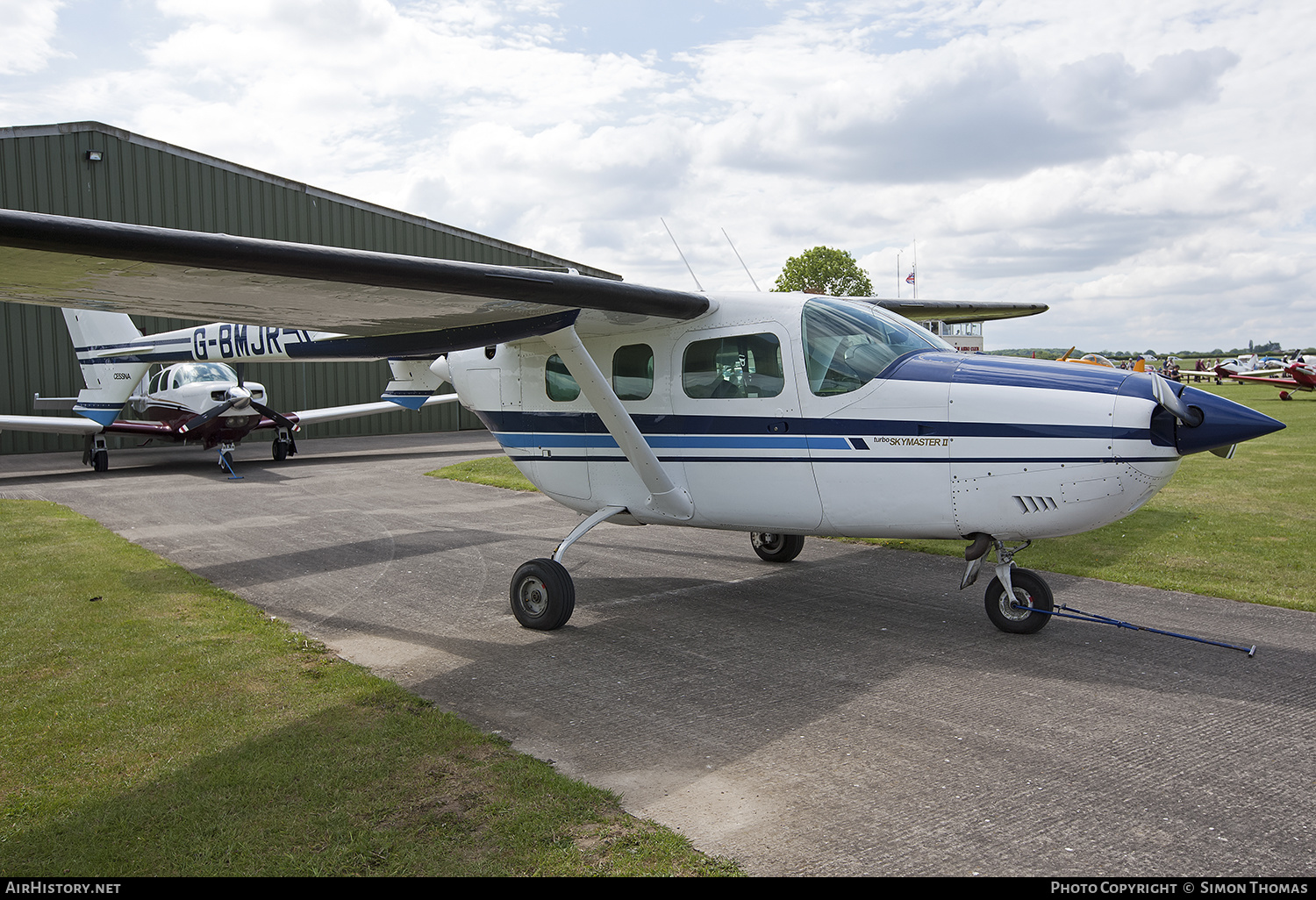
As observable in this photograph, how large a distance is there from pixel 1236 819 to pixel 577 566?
20.2 ft

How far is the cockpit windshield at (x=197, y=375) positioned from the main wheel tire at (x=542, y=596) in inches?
601

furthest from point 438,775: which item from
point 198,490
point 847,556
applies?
point 198,490

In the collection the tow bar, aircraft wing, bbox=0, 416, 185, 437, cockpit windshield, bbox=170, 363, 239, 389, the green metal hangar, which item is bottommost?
the tow bar

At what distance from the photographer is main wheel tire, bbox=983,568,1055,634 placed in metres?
6.01

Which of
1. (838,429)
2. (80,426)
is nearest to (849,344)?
(838,429)

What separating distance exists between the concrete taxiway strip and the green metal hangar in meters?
16.4

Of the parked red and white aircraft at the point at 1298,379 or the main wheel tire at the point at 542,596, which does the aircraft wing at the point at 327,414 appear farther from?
the parked red and white aircraft at the point at 1298,379

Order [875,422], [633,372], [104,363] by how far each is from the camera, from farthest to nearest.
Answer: [104,363]
[633,372]
[875,422]

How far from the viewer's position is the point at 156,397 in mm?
19453

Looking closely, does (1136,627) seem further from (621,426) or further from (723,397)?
(621,426)

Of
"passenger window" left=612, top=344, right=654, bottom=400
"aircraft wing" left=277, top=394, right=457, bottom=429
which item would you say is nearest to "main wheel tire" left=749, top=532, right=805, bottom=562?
"passenger window" left=612, top=344, right=654, bottom=400

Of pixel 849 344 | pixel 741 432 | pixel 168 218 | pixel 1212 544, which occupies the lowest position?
pixel 1212 544

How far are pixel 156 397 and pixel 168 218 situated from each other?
7.08 metres

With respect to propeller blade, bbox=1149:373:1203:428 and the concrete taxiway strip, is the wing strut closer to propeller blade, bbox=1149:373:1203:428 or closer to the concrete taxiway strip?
the concrete taxiway strip
